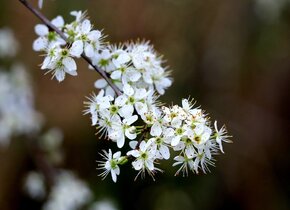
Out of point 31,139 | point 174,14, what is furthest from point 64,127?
point 174,14

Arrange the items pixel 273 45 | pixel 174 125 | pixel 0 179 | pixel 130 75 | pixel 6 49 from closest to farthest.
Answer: pixel 174 125
pixel 130 75
pixel 6 49
pixel 0 179
pixel 273 45

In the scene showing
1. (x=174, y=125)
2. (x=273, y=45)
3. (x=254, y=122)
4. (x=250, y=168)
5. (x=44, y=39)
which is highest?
(x=273, y=45)

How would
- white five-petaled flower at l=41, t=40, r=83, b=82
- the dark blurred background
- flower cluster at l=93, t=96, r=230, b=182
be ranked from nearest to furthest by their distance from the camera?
flower cluster at l=93, t=96, r=230, b=182, white five-petaled flower at l=41, t=40, r=83, b=82, the dark blurred background

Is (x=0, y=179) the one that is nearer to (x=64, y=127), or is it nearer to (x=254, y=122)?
(x=64, y=127)

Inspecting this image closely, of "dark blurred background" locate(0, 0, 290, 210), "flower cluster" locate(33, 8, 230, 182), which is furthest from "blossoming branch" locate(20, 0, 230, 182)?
"dark blurred background" locate(0, 0, 290, 210)

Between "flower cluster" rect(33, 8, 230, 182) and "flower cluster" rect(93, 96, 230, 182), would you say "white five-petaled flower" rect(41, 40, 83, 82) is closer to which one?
"flower cluster" rect(33, 8, 230, 182)

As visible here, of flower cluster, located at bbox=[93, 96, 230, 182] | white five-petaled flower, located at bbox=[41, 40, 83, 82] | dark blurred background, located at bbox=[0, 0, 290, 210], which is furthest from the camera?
dark blurred background, located at bbox=[0, 0, 290, 210]

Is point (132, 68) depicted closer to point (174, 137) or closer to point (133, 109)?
point (133, 109)
